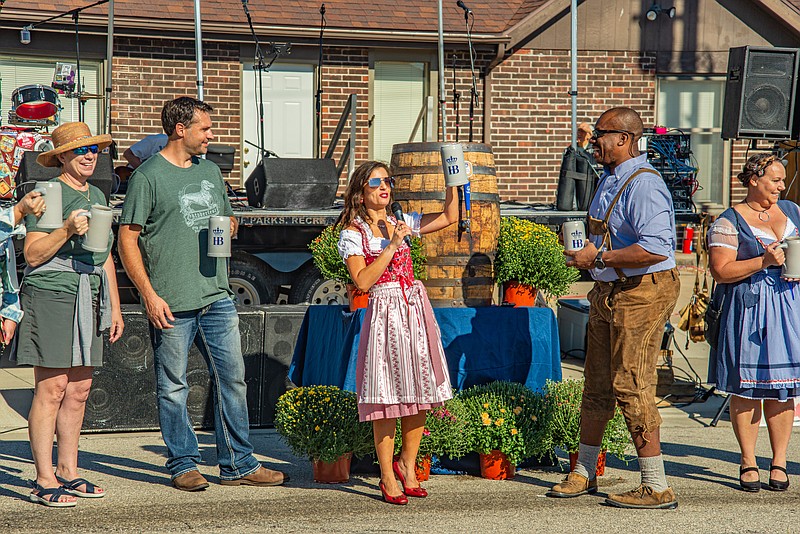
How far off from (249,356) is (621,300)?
2.84 metres

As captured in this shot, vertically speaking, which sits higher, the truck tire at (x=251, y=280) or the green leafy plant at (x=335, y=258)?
the green leafy plant at (x=335, y=258)

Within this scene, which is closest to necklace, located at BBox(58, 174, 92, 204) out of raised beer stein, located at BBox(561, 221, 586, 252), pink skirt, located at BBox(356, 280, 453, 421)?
pink skirt, located at BBox(356, 280, 453, 421)

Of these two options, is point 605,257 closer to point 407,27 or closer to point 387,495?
point 387,495

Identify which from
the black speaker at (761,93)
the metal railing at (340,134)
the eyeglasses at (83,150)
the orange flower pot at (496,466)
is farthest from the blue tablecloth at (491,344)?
the metal railing at (340,134)

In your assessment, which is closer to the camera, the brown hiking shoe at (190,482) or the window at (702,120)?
the brown hiking shoe at (190,482)

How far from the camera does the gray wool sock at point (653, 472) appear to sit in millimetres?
5312

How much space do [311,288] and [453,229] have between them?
4.28 meters

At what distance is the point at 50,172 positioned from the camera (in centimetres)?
952

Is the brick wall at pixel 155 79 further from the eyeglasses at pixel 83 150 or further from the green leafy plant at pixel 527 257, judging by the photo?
the eyeglasses at pixel 83 150

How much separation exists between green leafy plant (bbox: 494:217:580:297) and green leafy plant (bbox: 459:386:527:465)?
2.90 feet

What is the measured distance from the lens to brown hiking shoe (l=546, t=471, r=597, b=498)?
18.1ft

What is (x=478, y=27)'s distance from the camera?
15.2m

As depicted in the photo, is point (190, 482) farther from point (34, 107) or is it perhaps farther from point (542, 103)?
point (542, 103)

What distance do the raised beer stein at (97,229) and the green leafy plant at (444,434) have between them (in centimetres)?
188
